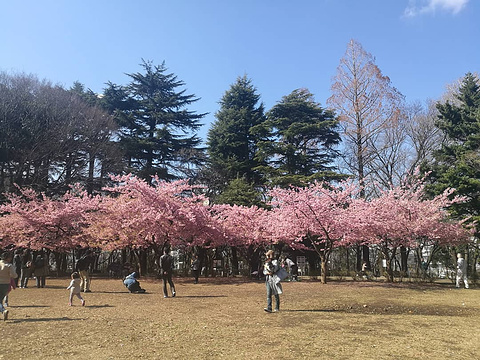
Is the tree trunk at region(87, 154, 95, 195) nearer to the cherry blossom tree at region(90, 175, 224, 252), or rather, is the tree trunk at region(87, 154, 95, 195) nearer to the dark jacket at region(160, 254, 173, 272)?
the cherry blossom tree at region(90, 175, 224, 252)

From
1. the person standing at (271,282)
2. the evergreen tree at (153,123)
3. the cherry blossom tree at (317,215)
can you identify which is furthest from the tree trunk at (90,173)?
the person standing at (271,282)

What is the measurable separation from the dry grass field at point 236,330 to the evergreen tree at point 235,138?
60.9ft

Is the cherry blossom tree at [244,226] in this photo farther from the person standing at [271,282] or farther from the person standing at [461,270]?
the person standing at [271,282]

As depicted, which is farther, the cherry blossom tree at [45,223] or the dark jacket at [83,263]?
the cherry blossom tree at [45,223]

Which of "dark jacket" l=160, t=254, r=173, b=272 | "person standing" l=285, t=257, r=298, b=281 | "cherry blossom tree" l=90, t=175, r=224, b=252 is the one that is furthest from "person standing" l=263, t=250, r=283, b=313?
"person standing" l=285, t=257, r=298, b=281

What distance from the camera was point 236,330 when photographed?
19.8 ft

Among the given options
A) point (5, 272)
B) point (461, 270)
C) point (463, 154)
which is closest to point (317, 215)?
point (461, 270)

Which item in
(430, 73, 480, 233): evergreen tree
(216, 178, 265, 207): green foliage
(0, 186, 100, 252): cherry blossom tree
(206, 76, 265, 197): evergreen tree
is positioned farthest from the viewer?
(206, 76, 265, 197): evergreen tree

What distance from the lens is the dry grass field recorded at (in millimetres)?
4711

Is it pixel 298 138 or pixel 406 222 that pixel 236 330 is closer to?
pixel 406 222

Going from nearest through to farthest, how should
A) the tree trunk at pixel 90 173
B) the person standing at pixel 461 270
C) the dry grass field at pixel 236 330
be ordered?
the dry grass field at pixel 236 330, the person standing at pixel 461 270, the tree trunk at pixel 90 173

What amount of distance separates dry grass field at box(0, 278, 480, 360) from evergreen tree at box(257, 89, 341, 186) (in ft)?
54.0

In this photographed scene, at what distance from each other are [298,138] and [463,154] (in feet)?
36.8

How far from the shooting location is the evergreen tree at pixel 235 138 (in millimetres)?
28266
